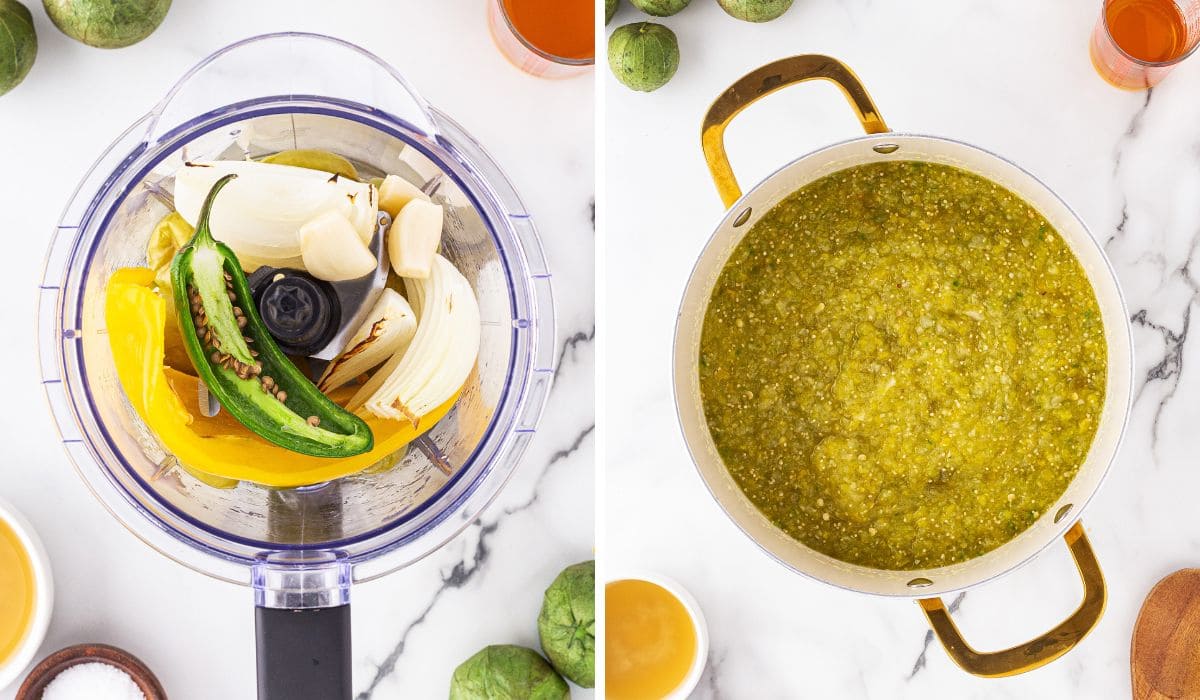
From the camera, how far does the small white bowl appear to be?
37.8 inches

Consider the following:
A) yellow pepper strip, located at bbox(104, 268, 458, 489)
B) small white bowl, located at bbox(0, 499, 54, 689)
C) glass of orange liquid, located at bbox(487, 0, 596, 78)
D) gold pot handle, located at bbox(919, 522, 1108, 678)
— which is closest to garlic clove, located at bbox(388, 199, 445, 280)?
yellow pepper strip, located at bbox(104, 268, 458, 489)

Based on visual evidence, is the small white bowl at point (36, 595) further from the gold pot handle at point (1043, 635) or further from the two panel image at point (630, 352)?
the gold pot handle at point (1043, 635)

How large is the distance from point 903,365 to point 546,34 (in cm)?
48

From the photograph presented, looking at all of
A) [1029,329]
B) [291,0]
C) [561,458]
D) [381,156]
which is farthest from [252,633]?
[1029,329]

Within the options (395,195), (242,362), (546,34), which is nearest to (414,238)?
(395,195)

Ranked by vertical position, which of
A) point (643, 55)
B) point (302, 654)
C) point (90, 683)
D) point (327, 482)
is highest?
point (643, 55)

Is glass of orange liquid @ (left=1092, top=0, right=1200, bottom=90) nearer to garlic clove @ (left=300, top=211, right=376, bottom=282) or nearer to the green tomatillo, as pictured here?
the green tomatillo

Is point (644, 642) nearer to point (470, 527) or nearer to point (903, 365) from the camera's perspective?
point (470, 527)

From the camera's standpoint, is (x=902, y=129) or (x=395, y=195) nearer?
(x=395, y=195)

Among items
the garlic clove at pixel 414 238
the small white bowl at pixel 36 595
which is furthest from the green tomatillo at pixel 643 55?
the small white bowl at pixel 36 595

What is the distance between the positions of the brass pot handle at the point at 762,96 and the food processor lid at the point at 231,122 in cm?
23

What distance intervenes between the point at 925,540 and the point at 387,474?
54 cm

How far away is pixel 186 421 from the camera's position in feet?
2.46

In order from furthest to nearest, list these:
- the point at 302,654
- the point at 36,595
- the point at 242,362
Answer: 1. the point at 36,595
2. the point at 302,654
3. the point at 242,362
